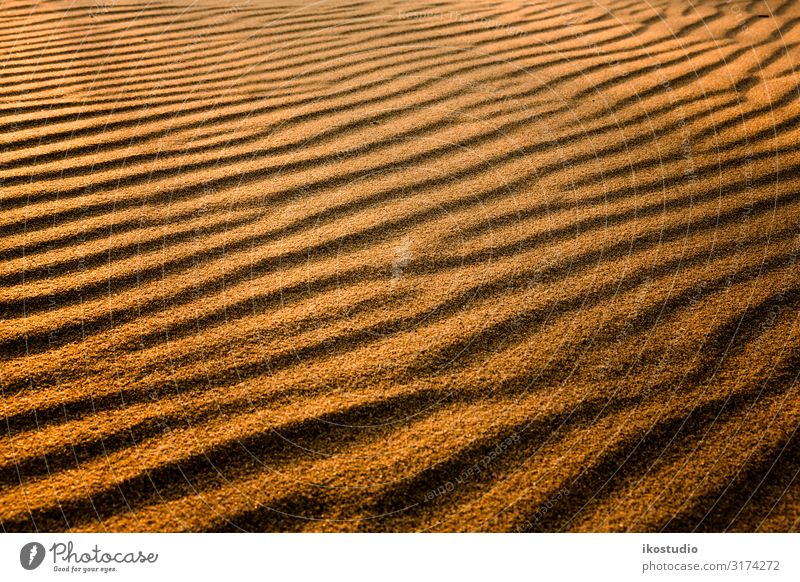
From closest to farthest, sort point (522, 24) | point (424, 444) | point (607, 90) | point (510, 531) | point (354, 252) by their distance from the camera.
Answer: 1. point (510, 531)
2. point (424, 444)
3. point (354, 252)
4. point (607, 90)
5. point (522, 24)

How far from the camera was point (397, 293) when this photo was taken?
2.04 metres

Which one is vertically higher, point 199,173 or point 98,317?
point 199,173

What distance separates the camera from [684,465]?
1551 millimetres

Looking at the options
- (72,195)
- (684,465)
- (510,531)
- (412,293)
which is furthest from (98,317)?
(684,465)

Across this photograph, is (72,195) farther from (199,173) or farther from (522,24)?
(522,24)

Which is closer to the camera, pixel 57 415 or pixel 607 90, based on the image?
pixel 57 415

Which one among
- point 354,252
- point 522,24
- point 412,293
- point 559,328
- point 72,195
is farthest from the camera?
point 522,24

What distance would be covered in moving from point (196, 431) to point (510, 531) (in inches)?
31.5

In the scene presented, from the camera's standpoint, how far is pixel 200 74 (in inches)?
135

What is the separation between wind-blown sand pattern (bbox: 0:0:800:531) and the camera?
1517 millimetres

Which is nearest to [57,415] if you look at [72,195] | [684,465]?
[72,195]

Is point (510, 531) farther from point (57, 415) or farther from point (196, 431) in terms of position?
point (57, 415)

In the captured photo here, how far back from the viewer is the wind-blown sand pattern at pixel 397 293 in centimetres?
152

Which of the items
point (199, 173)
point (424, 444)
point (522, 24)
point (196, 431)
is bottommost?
point (424, 444)
